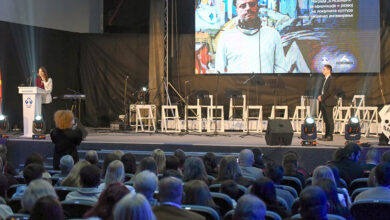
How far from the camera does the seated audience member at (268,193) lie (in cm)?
346

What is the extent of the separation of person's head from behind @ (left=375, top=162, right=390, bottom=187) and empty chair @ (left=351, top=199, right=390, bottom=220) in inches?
16.4

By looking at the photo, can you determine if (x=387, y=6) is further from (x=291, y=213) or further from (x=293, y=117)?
(x=291, y=213)

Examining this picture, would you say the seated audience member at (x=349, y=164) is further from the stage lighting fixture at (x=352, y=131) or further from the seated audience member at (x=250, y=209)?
the stage lighting fixture at (x=352, y=131)

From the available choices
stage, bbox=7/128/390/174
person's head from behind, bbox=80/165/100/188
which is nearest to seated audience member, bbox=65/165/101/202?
person's head from behind, bbox=80/165/100/188

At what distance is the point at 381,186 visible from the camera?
396 cm

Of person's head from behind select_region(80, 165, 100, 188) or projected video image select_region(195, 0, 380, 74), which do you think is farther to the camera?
projected video image select_region(195, 0, 380, 74)

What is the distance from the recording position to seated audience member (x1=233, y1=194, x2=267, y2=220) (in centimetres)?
269

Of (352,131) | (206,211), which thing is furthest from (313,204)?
(352,131)

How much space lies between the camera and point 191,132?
1209 centimetres

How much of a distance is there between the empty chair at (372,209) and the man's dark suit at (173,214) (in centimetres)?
127

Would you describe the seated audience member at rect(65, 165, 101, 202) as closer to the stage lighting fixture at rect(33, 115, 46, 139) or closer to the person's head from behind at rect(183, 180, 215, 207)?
the person's head from behind at rect(183, 180, 215, 207)

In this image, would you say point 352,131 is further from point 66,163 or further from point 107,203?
point 107,203

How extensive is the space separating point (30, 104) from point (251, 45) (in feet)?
19.6

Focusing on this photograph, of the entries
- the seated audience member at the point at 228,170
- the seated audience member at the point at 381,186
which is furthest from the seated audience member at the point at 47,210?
the seated audience member at the point at 381,186
